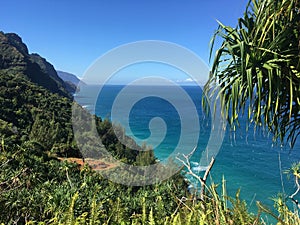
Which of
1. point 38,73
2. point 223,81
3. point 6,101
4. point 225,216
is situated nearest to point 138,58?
point 223,81

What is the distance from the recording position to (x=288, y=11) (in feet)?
6.98

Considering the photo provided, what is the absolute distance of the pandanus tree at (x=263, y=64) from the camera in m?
2.09

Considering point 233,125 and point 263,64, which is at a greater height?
point 263,64

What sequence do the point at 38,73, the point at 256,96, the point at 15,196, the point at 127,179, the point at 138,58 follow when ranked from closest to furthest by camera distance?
the point at 15,196 < the point at 256,96 < the point at 138,58 < the point at 127,179 < the point at 38,73

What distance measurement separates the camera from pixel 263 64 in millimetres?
2129

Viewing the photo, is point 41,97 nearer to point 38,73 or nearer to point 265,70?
point 38,73

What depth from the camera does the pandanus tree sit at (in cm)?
209

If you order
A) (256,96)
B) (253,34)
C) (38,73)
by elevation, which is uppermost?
(38,73)

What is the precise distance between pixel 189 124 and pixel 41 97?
933 inches

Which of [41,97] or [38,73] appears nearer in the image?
[41,97]

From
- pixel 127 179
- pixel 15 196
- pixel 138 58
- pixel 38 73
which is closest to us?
pixel 15 196

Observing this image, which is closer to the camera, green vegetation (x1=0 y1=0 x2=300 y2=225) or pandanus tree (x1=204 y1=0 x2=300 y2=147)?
green vegetation (x1=0 y1=0 x2=300 y2=225)

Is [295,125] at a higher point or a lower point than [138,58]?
lower

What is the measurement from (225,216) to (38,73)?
57.1m
